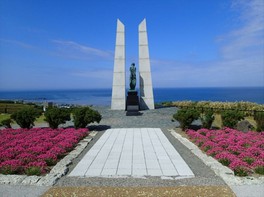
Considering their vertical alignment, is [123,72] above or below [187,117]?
above

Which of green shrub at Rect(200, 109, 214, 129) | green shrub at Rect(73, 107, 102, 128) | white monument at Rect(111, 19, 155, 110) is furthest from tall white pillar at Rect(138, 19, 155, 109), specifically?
green shrub at Rect(73, 107, 102, 128)

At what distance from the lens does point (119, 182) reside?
7020mm

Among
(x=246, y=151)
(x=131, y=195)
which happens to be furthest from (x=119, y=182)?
(x=246, y=151)

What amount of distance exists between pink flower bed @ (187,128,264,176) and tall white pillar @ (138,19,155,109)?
11519 millimetres

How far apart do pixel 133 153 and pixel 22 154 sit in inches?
148

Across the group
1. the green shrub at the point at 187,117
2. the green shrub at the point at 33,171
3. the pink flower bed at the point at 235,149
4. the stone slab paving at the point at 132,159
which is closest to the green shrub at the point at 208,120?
the green shrub at the point at 187,117

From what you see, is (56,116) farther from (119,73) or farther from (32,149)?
(119,73)

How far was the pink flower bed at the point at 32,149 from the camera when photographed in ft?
26.3

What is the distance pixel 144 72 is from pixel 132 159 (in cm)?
1702

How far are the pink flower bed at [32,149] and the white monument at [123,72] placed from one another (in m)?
11.3

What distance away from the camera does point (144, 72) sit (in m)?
25.8

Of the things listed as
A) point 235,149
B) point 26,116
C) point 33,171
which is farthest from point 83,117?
point 235,149

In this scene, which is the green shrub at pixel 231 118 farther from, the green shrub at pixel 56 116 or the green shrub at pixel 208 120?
the green shrub at pixel 56 116

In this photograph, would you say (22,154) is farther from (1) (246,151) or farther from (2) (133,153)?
(1) (246,151)
